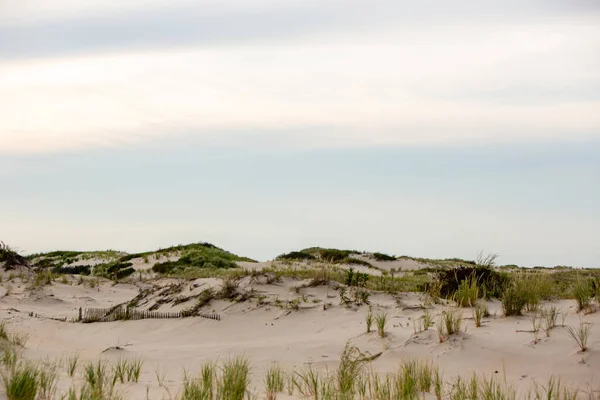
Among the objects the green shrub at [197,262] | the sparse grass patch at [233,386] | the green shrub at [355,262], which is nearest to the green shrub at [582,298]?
the sparse grass patch at [233,386]

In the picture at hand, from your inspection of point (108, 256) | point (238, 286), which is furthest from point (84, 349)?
point (108, 256)

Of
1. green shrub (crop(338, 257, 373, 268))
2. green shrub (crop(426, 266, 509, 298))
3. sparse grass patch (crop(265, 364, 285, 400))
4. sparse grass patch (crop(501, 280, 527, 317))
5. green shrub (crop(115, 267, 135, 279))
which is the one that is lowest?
sparse grass patch (crop(265, 364, 285, 400))

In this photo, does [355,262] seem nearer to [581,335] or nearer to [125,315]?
[125,315]

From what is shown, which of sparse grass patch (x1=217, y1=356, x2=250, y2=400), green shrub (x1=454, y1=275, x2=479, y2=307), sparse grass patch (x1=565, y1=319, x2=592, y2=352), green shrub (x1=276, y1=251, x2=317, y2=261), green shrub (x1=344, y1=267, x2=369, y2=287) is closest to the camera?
sparse grass patch (x1=217, y1=356, x2=250, y2=400)

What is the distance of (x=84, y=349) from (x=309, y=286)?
16.1 ft

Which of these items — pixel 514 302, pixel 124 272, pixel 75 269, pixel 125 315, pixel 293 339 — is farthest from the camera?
pixel 75 269

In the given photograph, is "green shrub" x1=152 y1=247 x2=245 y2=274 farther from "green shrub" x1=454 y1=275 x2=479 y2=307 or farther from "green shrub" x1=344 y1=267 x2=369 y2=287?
"green shrub" x1=454 y1=275 x2=479 y2=307

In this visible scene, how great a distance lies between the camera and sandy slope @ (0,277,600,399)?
7.63 metres

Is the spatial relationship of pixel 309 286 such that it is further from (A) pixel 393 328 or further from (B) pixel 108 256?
(B) pixel 108 256

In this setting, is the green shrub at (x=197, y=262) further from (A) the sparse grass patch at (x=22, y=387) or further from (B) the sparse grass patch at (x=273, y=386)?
(A) the sparse grass patch at (x=22, y=387)

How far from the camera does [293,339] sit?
Answer: 10414 mm

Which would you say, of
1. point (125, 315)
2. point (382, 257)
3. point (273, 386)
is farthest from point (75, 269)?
point (273, 386)

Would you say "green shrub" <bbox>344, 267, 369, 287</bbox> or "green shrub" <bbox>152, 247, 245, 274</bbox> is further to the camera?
"green shrub" <bbox>152, 247, 245, 274</bbox>

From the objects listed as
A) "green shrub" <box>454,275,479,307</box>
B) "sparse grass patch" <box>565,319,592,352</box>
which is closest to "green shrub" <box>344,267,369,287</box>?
"green shrub" <box>454,275,479,307</box>
